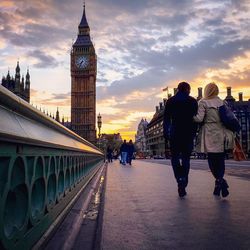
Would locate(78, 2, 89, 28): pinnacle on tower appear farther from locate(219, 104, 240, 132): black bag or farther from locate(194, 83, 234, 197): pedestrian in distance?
locate(219, 104, 240, 132): black bag

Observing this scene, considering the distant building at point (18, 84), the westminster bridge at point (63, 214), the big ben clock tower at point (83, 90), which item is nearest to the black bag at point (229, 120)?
the westminster bridge at point (63, 214)

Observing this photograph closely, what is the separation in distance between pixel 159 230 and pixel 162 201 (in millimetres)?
2041

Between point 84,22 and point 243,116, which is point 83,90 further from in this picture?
point 243,116

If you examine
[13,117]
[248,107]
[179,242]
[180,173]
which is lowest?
[179,242]

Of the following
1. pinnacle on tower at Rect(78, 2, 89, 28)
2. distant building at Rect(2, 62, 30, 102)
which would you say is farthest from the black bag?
pinnacle on tower at Rect(78, 2, 89, 28)

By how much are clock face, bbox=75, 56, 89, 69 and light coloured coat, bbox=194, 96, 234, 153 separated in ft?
441

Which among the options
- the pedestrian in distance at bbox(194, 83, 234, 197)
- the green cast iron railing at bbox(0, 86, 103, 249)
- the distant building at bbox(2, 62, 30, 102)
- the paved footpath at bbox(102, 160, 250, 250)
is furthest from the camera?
the distant building at bbox(2, 62, 30, 102)

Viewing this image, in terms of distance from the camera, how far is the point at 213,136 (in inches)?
246

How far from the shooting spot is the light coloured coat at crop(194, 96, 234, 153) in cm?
621

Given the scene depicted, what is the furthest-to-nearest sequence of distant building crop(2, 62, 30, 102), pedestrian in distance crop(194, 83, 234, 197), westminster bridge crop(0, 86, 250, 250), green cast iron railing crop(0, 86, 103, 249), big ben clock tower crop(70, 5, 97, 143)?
big ben clock tower crop(70, 5, 97, 143) < distant building crop(2, 62, 30, 102) < pedestrian in distance crop(194, 83, 234, 197) < westminster bridge crop(0, 86, 250, 250) < green cast iron railing crop(0, 86, 103, 249)

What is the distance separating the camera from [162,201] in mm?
5473

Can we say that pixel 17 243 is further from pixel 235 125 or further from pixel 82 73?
pixel 82 73

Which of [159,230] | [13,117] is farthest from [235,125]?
[13,117]

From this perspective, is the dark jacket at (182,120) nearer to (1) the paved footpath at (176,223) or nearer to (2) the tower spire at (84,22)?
(1) the paved footpath at (176,223)
